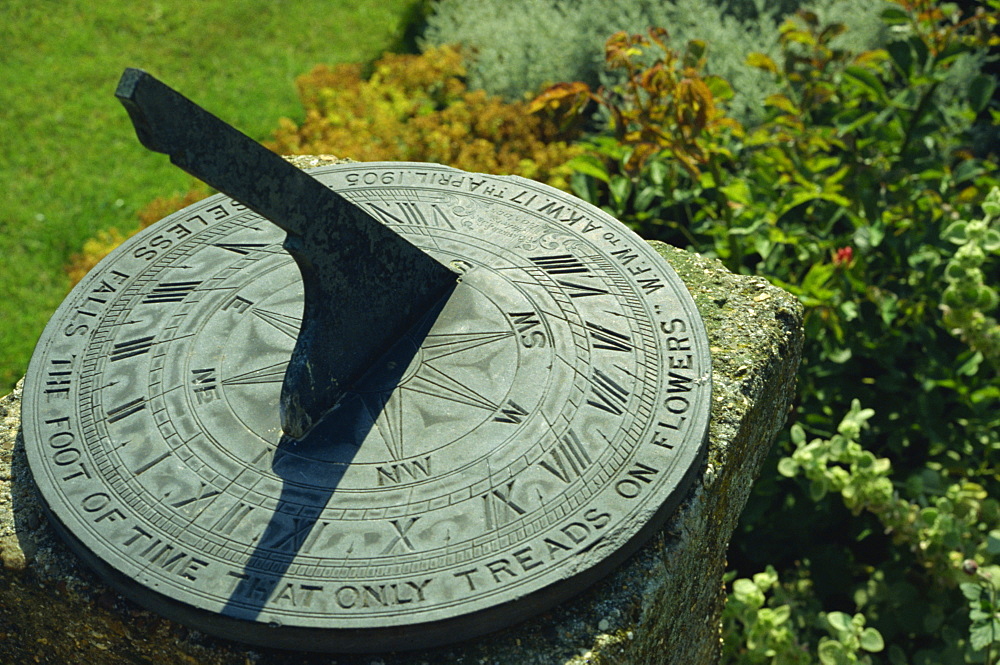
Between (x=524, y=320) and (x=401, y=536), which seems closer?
(x=401, y=536)

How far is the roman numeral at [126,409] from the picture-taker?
8.75 ft

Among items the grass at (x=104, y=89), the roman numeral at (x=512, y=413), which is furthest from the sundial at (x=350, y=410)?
the grass at (x=104, y=89)

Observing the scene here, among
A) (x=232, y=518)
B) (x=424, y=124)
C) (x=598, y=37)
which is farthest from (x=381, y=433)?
(x=598, y=37)

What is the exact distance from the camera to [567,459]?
2.58 metres

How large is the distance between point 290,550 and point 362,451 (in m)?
0.37

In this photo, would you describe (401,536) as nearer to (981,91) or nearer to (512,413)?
(512,413)

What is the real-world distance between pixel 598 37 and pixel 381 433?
4.56 meters

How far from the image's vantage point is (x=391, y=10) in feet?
26.9

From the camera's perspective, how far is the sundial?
7.43 ft

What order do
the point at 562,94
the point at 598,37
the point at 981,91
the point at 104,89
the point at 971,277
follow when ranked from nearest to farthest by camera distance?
the point at 971,277 < the point at 562,94 < the point at 981,91 < the point at 598,37 < the point at 104,89

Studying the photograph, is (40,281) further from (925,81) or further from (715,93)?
(925,81)

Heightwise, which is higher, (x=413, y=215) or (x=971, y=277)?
(x=971, y=277)

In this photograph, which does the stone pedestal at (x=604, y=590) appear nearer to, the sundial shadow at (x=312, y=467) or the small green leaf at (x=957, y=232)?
the sundial shadow at (x=312, y=467)

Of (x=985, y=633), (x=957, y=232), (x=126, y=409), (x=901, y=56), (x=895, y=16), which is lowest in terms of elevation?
(x=985, y=633)
